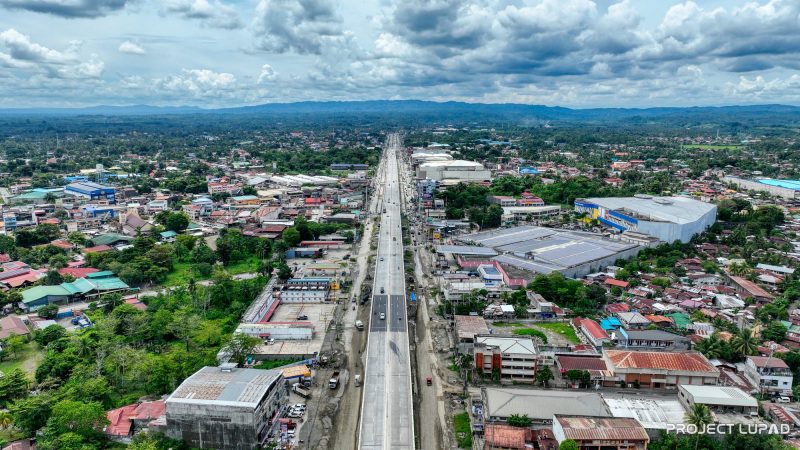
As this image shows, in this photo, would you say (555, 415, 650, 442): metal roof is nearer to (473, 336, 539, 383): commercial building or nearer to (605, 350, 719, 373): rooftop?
(473, 336, 539, 383): commercial building

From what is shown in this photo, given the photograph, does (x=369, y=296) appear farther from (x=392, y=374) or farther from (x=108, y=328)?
(x=108, y=328)

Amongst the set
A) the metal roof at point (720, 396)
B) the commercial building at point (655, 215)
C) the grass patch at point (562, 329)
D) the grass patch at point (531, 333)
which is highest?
the commercial building at point (655, 215)

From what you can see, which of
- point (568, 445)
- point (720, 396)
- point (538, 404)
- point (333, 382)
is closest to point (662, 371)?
point (720, 396)

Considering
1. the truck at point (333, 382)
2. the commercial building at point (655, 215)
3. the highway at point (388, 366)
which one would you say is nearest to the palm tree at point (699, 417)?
the highway at point (388, 366)

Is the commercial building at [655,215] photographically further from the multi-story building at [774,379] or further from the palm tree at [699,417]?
the palm tree at [699,417]

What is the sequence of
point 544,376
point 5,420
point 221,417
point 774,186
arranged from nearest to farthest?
point 221,417 → point 5,420 → point 544,376 → point 774,186

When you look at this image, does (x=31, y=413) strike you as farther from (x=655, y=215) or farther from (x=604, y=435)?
(x=655, y=215)
